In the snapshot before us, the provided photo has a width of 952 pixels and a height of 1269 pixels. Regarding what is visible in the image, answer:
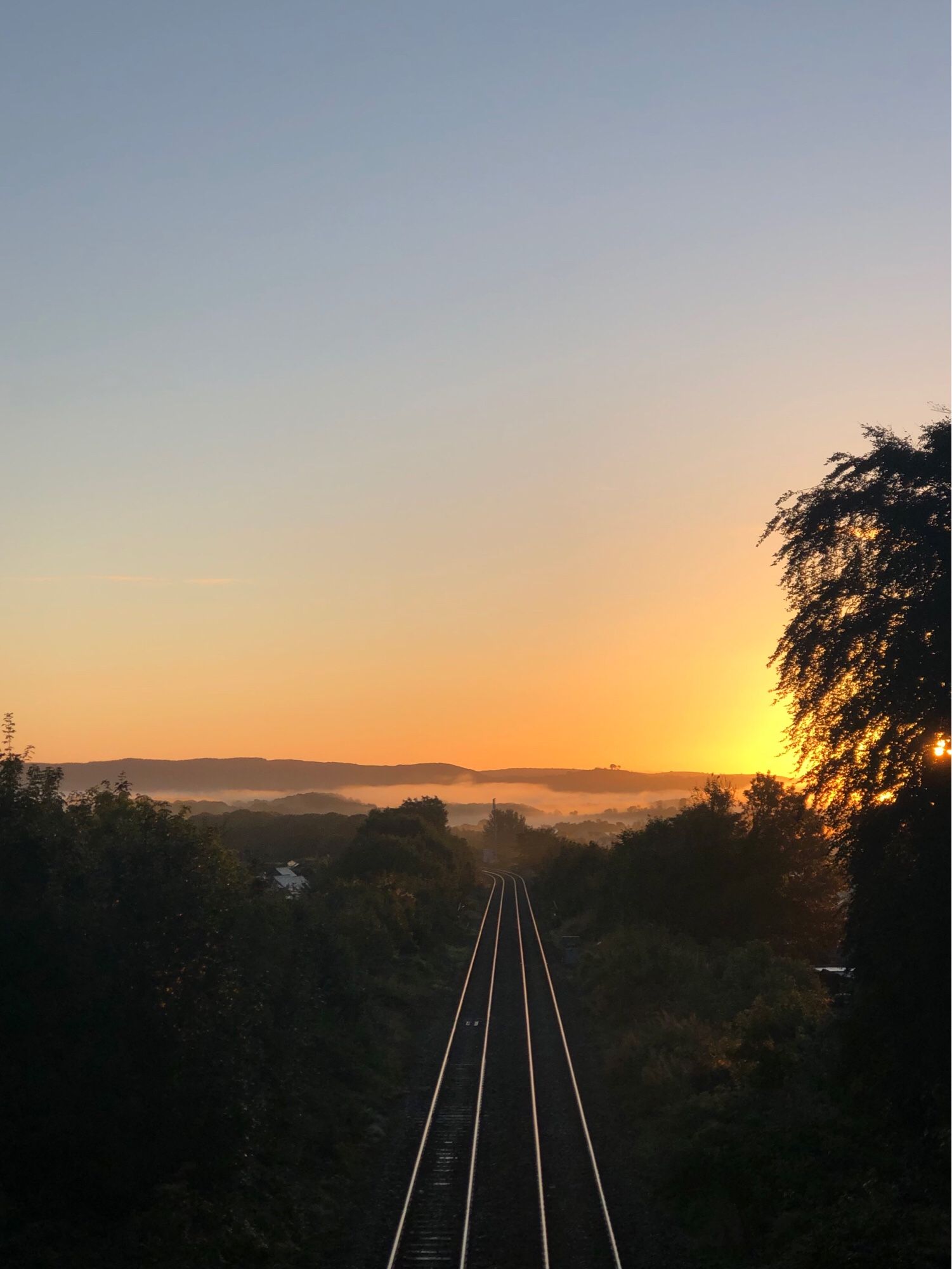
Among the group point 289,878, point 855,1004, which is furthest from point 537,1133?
point 289,878

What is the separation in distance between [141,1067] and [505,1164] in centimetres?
734

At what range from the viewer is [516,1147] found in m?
19.5

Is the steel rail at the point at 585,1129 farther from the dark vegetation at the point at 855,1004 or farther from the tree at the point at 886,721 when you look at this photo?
the tree at the point at 886,721

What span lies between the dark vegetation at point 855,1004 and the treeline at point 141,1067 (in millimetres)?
6754

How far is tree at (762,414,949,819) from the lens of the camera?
17.3m

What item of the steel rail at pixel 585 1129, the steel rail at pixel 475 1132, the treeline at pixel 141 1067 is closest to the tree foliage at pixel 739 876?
the steel rail at pixel 585 1129

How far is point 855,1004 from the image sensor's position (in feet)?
61.8

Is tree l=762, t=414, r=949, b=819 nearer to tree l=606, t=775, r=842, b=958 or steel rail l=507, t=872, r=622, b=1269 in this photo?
steel rail l=507, t=872, r=622, b=1269

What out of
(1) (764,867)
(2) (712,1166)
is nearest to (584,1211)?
(2) (712,1166)

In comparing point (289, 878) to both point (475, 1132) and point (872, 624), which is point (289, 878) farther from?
point (872, 624)

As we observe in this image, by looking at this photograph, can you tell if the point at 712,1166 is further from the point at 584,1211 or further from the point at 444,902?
the point at 444,902

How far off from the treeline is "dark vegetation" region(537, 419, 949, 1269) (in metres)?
6.75

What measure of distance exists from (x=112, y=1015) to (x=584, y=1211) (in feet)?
28.1

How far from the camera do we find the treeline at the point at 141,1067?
48.3 feet
